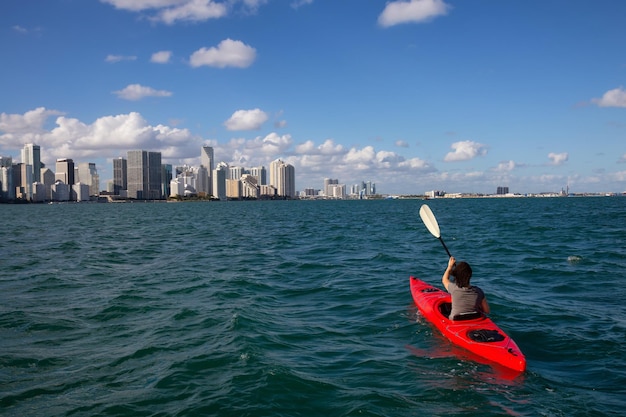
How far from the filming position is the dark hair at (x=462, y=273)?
9.17 m

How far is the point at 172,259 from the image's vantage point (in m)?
22.7

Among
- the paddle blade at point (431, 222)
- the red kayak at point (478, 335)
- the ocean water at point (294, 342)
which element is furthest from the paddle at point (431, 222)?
the red kayak at point (478, 335)

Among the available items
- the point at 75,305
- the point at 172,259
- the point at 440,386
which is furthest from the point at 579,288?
the point at 172,259

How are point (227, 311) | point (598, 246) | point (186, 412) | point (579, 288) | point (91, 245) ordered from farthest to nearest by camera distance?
point (91, 245) → point (598, 246) → point (579, 288) → point (227, 311) → point (186, 412)

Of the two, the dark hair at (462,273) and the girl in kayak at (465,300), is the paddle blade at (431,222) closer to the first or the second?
the girl in kayak at (465,300)

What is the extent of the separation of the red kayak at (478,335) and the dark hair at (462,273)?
87 cm

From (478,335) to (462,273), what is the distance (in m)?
1.22

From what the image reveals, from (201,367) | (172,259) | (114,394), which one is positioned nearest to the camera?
(114,394)

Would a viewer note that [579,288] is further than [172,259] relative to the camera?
No

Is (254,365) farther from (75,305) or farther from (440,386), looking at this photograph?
(75,305)

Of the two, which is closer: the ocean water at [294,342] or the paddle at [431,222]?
the ocean water at [294,342]

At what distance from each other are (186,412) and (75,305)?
819 cm

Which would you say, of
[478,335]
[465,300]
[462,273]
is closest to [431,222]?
[465,300]

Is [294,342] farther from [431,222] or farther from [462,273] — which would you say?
[431,222]
